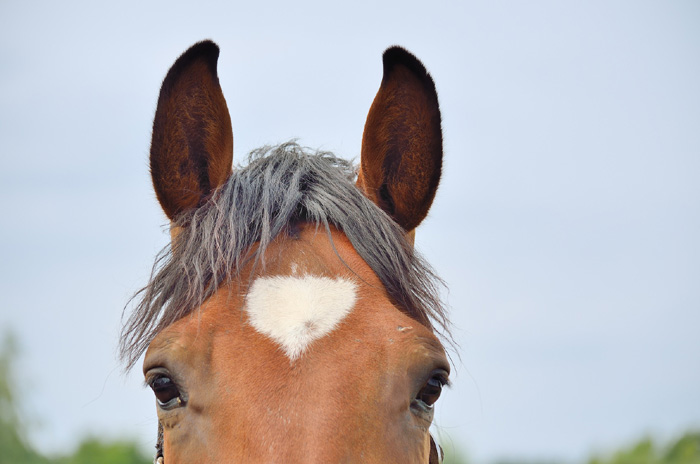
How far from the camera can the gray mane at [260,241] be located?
3.55m

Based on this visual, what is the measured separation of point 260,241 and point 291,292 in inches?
14.0

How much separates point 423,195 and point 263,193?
837 mm

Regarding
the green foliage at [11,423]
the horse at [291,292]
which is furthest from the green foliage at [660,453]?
the horse at [291,292]

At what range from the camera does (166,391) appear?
3264mm

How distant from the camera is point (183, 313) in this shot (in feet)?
11.3

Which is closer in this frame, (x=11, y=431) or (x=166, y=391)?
(x=166, y=391)

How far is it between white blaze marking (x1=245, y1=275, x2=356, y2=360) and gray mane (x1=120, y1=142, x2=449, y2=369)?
188 mm

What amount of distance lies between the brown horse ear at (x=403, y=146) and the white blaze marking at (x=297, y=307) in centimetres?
77

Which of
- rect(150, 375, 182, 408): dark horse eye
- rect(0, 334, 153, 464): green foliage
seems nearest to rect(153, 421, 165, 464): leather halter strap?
rect(150, 375, 182, 408): dark horse eye

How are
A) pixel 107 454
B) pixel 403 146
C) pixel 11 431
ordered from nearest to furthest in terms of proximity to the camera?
1. pixel 403 146
2. pixel 11 431
3. pixel 107 454

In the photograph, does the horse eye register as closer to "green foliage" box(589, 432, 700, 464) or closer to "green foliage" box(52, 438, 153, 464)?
"green foliage" box(589, 432, 700, 464)

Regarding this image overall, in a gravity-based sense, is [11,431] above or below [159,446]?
below

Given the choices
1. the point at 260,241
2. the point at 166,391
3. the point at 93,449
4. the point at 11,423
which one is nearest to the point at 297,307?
the point at 260,241

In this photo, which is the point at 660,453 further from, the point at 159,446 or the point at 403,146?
the point at 159,446
